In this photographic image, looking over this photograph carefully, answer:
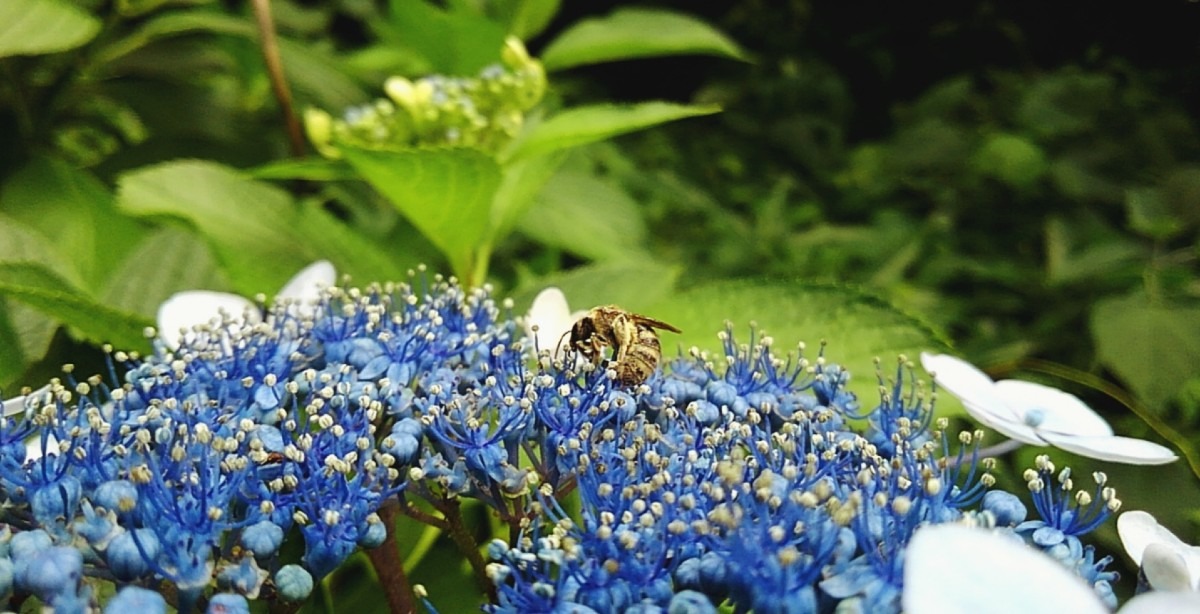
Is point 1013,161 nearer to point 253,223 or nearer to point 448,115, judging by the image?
point 448,115

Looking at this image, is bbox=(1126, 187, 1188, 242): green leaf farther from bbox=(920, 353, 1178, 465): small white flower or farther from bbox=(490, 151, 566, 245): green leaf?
bbox=(490, 151, 566, 245): green leaf

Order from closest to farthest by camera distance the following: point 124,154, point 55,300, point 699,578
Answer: point 699,578
point 55,300
point 124,154

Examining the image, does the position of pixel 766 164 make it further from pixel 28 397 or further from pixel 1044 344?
pixel 28 397

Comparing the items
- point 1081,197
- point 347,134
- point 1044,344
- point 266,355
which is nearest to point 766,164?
point 1081,197

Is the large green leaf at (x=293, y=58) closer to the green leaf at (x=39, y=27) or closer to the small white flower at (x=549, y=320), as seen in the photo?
the green leaf at (x=39, y=27)

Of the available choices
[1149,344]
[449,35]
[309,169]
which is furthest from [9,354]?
[1149,344]

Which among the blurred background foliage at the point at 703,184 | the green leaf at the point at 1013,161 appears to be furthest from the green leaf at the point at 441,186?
the green leaf at the point at 1013,161

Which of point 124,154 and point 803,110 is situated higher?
point 803,110
